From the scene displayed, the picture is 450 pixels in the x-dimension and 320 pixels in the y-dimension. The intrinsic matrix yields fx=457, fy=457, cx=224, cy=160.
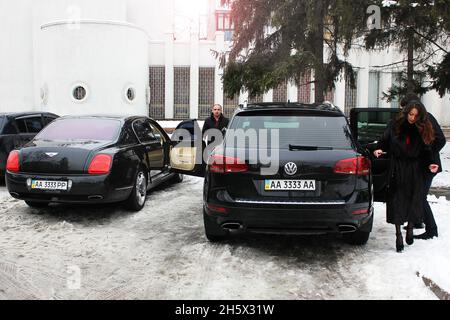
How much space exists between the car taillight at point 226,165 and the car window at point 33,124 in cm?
611

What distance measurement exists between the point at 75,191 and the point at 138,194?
112cm

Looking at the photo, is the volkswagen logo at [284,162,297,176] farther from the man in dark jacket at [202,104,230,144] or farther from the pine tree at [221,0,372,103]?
the pine tree at [221,0,372,103]

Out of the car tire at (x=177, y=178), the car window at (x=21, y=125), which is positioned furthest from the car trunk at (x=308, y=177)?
the car window at (x=21, y=125)

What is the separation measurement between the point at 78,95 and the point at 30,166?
1942 cm

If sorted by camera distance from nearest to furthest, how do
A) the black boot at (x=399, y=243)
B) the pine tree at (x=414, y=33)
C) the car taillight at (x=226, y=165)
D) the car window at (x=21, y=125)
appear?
the car taillight at (x=226, y=165) → the black boot at (x=399, y=243) → the car window at (x=21, y=125) → the pine tree at (x=414, y=33)

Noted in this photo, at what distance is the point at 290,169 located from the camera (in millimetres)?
4453

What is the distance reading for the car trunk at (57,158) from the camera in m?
6.07

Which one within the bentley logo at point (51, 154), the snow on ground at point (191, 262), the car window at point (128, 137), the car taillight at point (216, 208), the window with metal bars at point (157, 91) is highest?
the window with metal bars at point (157, 91)

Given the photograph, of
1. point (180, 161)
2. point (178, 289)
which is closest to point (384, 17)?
point (180, 161)

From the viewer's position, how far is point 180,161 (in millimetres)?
7766

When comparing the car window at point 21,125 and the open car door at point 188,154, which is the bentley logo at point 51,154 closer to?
the open car door at point 188,154

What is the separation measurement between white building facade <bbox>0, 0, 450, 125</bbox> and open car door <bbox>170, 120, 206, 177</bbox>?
16660 millimetres

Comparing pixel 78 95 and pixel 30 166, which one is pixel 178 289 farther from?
pixel 78 95

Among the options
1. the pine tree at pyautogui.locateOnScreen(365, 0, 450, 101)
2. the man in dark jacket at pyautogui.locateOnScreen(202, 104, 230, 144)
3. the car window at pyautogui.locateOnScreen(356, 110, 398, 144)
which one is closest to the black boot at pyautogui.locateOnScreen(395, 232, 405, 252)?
the car window at pyautogui.locateOnScreen(356, 110, 398, 144)
